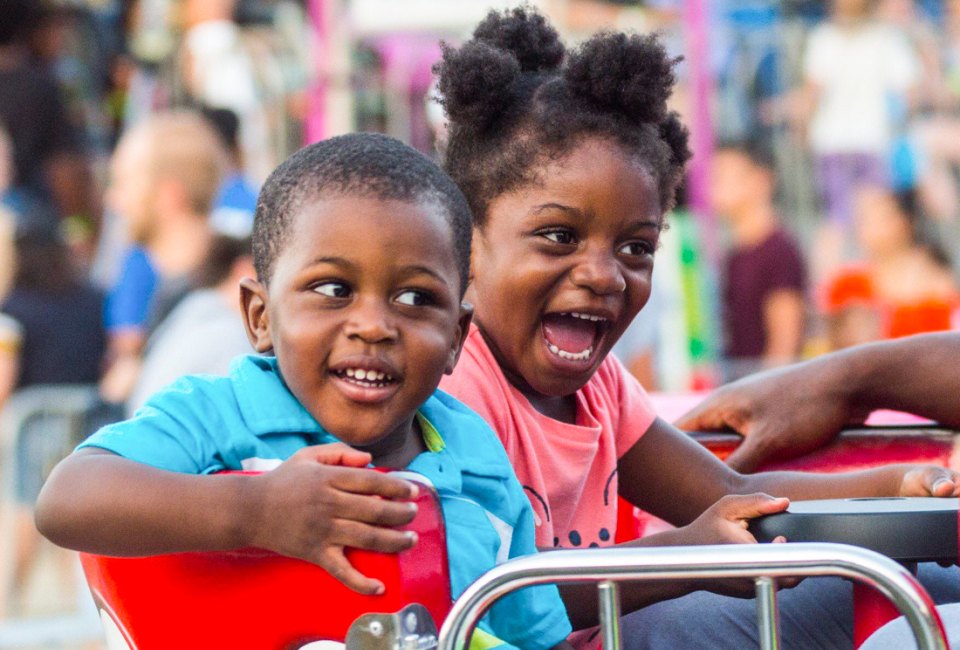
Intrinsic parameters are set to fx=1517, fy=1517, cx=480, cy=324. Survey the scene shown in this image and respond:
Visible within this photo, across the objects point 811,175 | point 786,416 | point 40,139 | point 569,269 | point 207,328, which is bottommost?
point 786,416

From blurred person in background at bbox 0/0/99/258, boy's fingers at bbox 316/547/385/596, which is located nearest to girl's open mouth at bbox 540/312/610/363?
Result: boy's fingers at bbox 316/547/385/596

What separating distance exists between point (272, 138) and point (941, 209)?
375 centimetres

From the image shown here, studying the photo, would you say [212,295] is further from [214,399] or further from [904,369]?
[214,399]

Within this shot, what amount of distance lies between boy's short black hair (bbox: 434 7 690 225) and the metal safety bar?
93cm

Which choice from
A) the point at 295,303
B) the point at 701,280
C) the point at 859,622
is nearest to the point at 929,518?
the point at 859,622

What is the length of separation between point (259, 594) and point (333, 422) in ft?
0.87

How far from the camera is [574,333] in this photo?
2.39 metres

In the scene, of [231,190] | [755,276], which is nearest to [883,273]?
[755,276]

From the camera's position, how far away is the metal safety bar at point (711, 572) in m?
1.59

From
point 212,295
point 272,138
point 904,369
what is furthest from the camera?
point 272,138

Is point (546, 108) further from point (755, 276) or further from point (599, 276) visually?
point (755, 276)

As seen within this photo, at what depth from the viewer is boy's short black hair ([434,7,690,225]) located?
2424 mm

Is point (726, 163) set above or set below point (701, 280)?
above

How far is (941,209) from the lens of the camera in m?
8.55
